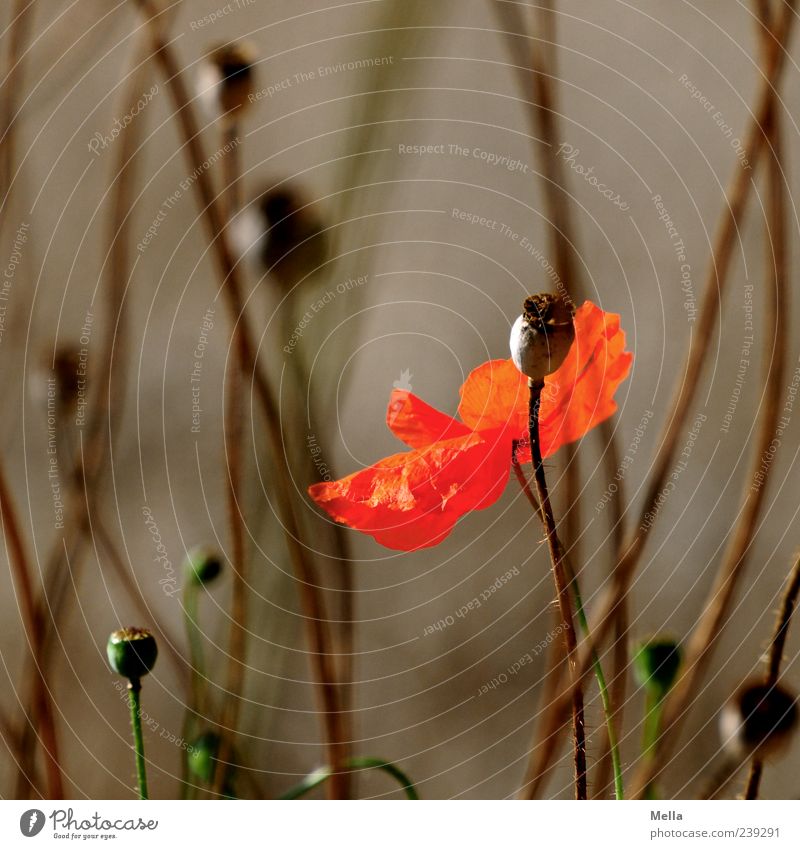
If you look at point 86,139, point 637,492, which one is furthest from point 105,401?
point 637,492

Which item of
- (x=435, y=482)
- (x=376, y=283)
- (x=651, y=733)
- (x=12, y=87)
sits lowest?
(x=651, y=733)

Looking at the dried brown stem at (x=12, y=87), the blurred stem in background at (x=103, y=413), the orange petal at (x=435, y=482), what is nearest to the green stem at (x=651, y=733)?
the orange petal at (x=435, y=482)

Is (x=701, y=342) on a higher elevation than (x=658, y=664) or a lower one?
higher

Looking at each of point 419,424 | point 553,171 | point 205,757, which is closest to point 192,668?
point 205,757

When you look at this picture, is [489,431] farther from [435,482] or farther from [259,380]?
[259,380]

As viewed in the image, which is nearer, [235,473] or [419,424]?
[419,424]

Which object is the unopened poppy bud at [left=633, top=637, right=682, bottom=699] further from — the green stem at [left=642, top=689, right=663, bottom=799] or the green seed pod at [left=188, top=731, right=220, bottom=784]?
the green seed pod at [left=188, top=731, right=220, bottom=784]

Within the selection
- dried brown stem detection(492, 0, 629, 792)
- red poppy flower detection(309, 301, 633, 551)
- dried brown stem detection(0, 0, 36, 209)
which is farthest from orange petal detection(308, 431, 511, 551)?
dried brown stem detection(0, 0, 36, 209)

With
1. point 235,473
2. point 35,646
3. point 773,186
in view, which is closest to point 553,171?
point 773,186
